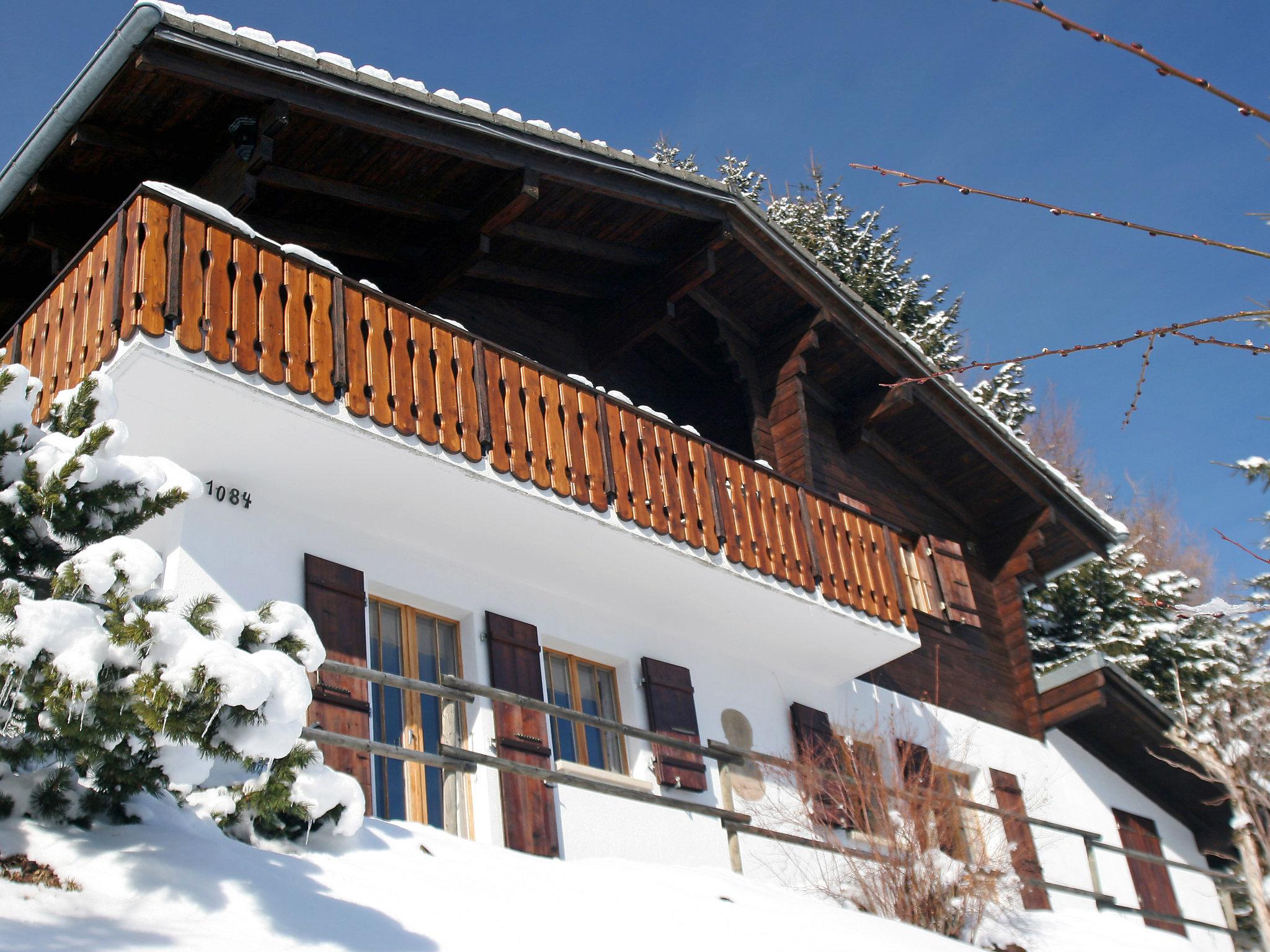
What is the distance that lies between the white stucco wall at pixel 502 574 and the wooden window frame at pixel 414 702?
0.24 ft

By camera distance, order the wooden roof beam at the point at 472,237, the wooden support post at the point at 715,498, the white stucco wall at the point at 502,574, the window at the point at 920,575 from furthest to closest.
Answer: the window at the point at 920,575
the wooden support post at the point at 715,498
the wooden roof beam at the point at 472,237
the white stucco wall at the point at 502,574

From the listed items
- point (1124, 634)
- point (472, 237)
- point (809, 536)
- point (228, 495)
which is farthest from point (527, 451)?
point (1124, 634)

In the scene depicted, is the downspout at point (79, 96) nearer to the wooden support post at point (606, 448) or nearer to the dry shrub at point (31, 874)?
the wooden support post at point (606, 448)

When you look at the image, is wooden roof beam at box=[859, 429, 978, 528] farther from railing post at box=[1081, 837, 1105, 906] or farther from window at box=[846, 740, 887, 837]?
window at box=[846, 740, 887, 837]

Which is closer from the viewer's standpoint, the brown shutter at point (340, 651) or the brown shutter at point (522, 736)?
the brown shutter at point (340, 651)

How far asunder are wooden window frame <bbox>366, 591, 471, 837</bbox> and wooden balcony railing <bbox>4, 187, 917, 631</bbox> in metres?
1.20

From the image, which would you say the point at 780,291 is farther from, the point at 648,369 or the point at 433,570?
the point at 433,570

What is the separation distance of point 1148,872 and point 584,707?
764cm

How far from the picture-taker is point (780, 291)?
46.4 ft

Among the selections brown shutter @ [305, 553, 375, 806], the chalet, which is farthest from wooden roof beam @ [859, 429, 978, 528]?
brown shutter @ [305, 553, 375, 806]

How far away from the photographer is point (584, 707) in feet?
35.0

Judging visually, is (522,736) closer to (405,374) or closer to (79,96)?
(405,374)

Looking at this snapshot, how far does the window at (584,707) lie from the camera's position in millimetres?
10195

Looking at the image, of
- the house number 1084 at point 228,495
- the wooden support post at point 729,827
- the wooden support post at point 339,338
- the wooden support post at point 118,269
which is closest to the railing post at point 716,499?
the wooden support post at point 729,827
